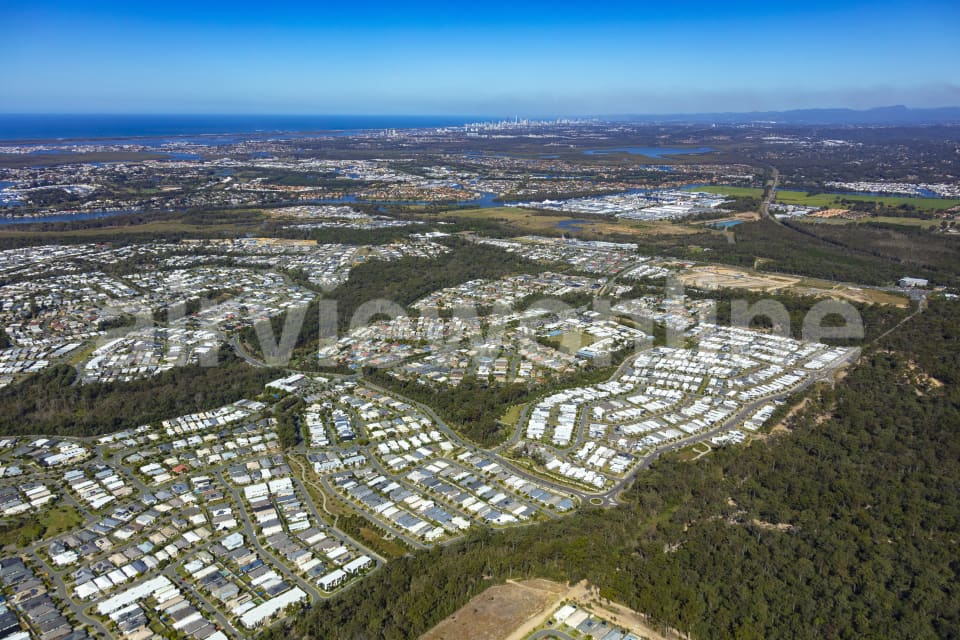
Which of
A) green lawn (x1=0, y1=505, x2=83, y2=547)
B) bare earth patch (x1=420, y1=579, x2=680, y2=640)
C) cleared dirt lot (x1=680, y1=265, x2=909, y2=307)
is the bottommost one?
bare earth patch (x1=420, y1=579, x2=680, y2=640)

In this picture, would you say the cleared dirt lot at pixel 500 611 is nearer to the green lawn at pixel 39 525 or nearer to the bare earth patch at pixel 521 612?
the bare earth patch at pixel 521 612

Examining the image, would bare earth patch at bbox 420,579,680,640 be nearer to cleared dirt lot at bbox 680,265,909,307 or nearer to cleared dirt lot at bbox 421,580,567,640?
cleared dirt lot at bbox 421,580,567,640

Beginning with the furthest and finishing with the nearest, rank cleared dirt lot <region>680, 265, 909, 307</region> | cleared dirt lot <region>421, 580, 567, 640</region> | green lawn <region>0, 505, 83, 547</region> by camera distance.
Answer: cleared dirt lot <region>680, 265, 909, 307</region>, green lawn <region>0, 505, 83, 547</region>, cleared dirt lot <region>421, 580, 567, 640</region>

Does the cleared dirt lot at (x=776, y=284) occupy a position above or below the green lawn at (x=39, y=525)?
above

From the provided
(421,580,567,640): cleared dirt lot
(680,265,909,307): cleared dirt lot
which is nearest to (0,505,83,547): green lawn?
(421,580,567,640): cleared dirt lot

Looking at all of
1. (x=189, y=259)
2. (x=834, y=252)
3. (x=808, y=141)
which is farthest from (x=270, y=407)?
(x=808, y=141)

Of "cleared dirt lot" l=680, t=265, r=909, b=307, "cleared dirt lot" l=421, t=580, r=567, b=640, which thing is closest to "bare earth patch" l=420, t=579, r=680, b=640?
"cleared dirt lot" l=421, t=580, r=567, b=640

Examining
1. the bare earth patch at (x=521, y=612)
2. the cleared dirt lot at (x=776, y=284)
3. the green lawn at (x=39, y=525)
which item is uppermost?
the cleared dirt lot at (x=776, y=284)

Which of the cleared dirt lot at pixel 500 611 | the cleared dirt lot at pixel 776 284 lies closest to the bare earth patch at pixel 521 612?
the cleared dirt lot at pixel 500 611

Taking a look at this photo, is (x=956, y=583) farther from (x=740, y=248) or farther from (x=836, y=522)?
(x=740, y=248)

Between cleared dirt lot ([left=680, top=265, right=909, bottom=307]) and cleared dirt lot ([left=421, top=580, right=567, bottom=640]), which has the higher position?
cleared dirt lot ([left=680, top=265, right=909, bottom=307])

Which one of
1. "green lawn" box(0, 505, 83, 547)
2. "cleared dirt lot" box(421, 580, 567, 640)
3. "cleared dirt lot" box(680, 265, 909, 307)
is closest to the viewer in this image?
"cleared dirt lot" box(421, 580, 567, 640)

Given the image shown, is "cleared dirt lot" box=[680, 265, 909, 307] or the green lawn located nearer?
the green lawn
